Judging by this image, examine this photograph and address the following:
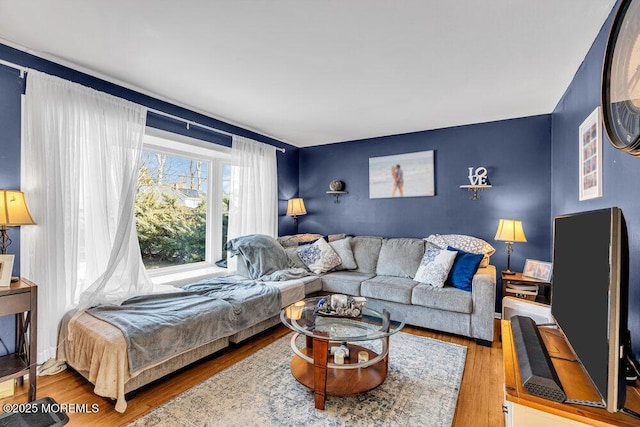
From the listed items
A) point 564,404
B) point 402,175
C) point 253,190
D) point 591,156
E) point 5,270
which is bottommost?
point 564,404

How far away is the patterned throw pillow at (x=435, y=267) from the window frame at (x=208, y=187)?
2342 mm

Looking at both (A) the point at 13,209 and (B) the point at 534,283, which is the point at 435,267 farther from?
(A) the point at 13,209

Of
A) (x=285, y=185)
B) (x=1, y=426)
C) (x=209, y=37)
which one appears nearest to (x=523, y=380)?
(x=209, y=37)

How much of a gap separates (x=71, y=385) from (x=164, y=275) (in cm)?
136

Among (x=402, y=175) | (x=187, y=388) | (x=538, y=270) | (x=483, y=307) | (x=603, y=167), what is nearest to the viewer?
(x=603, y=167)

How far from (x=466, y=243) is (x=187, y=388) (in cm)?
315

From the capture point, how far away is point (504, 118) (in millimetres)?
3494

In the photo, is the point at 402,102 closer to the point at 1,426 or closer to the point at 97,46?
the point at 97,46

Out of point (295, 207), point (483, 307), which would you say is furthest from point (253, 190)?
point (483, 307)

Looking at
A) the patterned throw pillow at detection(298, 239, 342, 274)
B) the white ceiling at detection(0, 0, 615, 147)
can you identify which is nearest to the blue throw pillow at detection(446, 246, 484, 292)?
the patterned throw pillow at detection(298, 239, 342, 274)

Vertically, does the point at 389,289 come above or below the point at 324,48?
below

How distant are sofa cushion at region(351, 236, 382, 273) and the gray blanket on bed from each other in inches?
55.1

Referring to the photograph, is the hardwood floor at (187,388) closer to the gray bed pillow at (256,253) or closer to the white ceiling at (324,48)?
the gray bed pillow at (256,253)

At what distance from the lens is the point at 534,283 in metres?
2.97
